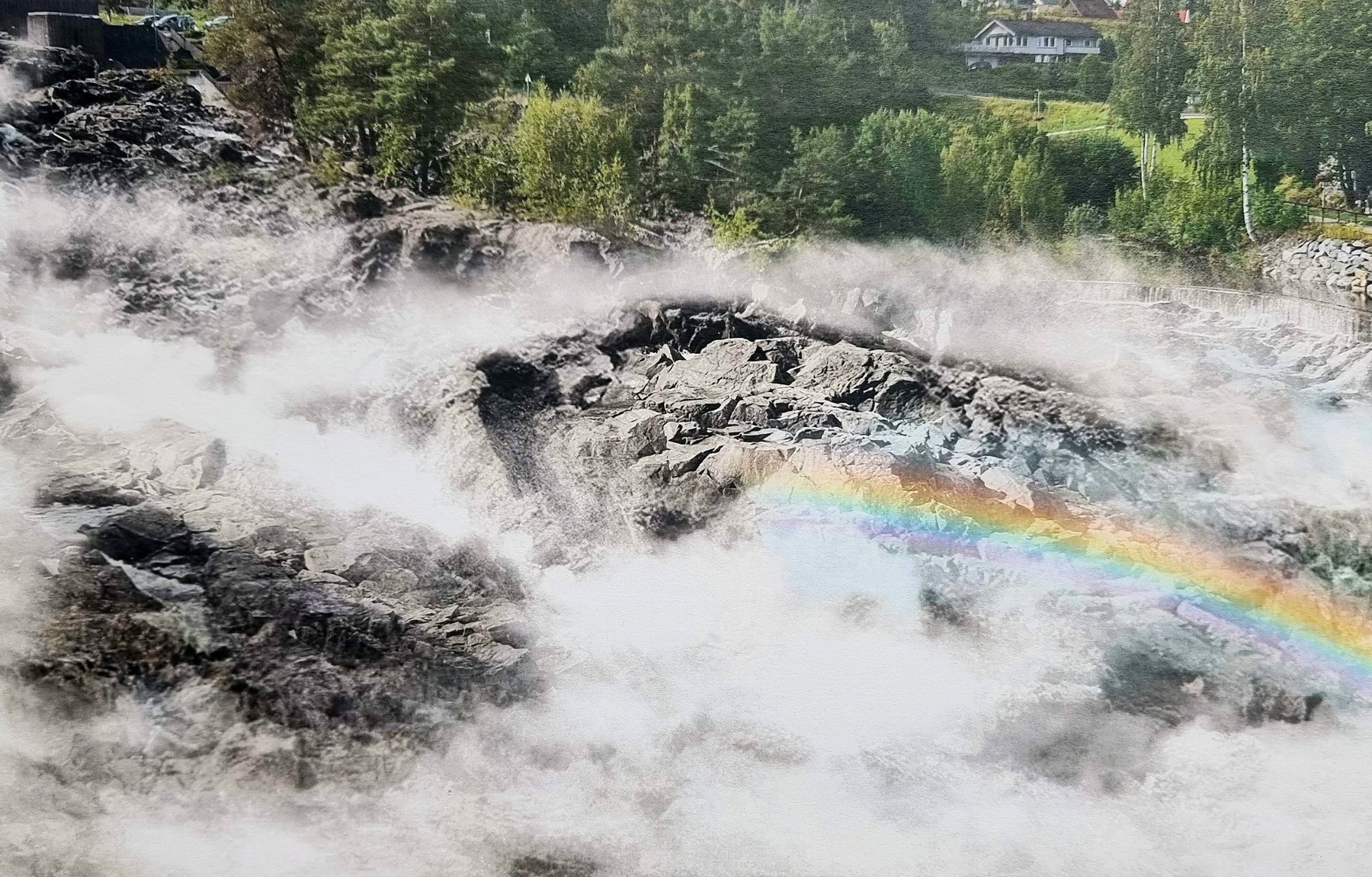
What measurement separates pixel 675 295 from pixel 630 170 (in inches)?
26.2

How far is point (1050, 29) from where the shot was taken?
234 inches

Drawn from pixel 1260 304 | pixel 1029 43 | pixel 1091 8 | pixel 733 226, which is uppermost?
pixel 1091 8

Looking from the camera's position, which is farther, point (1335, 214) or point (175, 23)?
point (175, 23)

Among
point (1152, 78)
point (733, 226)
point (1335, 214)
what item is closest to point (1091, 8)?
point (1152, 78)

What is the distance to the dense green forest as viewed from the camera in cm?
569

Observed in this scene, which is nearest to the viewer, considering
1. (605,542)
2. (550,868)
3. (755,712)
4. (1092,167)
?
(550,868)

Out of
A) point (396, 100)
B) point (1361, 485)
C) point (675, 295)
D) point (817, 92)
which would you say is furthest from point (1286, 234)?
point (396, 100)

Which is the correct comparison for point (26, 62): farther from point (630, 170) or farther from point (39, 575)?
point (630, 170)

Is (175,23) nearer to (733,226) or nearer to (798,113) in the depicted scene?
(733,226)

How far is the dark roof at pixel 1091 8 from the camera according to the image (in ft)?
19.4

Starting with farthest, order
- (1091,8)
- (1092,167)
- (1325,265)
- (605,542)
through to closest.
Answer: (1091,8) → (1092,167) → (1325,265) → (605,542)

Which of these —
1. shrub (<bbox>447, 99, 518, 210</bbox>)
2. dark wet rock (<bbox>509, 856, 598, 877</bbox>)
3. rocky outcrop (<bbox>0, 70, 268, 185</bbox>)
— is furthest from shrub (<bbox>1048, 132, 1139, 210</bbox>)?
rocky outcrop (<bbox>0, 70, 268, 185</bbox>)

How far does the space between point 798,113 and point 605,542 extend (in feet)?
7.69

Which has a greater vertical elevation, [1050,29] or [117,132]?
[1050,29]
